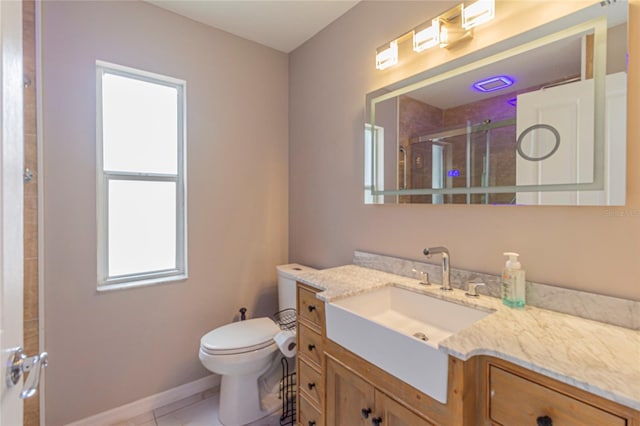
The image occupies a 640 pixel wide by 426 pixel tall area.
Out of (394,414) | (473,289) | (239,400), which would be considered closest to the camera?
(394,414)

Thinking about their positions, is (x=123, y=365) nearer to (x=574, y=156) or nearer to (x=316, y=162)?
(x=316, y=162)

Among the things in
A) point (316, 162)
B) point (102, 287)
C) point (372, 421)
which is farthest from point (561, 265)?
point (102, 287)

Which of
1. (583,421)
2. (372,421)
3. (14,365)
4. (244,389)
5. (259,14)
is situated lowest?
(244,389)

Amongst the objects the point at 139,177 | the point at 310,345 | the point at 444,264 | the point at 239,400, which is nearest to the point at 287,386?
the point at 239,400

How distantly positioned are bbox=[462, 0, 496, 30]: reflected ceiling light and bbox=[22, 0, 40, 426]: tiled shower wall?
2.14 meters

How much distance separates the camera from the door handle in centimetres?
63

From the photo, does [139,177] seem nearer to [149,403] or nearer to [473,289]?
[149,403]

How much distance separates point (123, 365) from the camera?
1.84m

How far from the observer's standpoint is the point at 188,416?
1862 mm

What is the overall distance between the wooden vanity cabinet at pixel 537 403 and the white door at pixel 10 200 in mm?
1134

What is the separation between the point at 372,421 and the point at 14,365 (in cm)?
106

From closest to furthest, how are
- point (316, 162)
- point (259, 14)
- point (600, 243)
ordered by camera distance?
point (600, 243) → point (259, 14) → point (316, 162)

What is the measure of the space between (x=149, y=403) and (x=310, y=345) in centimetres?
128

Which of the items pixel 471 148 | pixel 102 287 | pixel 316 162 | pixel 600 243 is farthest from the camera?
pixel 316 162
